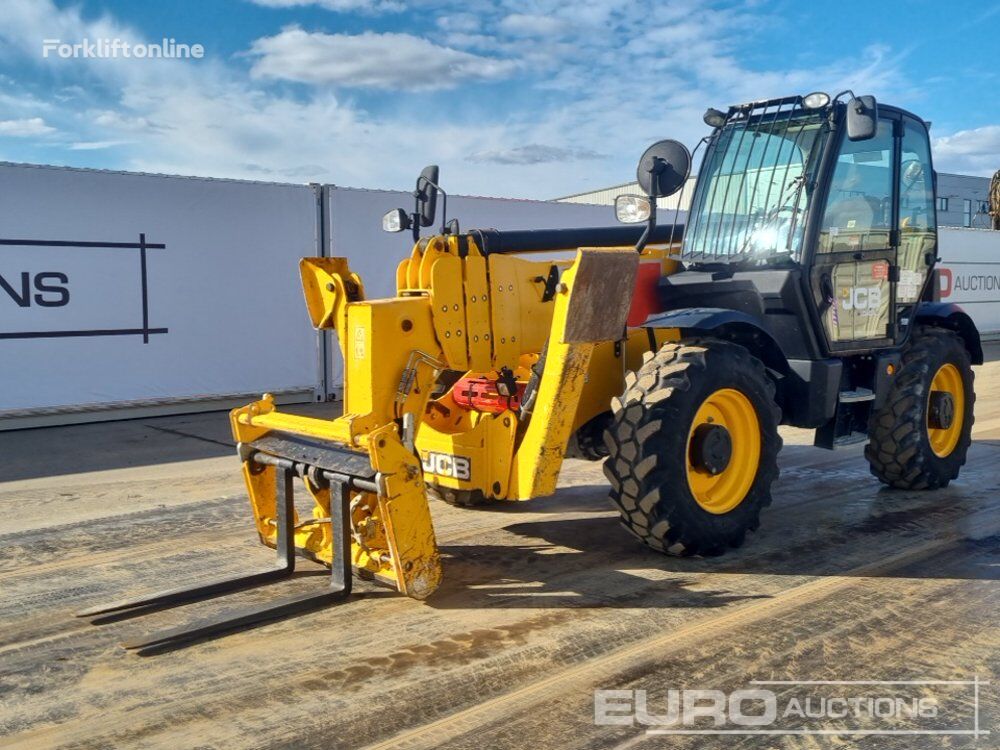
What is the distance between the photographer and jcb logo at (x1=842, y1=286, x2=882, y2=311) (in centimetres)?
594

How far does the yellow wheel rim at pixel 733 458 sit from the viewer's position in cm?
502

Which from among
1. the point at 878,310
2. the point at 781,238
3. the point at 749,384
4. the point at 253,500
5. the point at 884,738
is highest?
the point at 781,238

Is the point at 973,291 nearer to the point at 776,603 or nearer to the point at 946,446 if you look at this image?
the point at 946,446

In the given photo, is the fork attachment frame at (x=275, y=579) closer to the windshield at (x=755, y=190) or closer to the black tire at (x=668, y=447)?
the black tire at (x=668, y=447)

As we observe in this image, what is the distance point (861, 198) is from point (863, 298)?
648mm

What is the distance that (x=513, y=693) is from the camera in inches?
132

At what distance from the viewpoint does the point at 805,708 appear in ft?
10.8

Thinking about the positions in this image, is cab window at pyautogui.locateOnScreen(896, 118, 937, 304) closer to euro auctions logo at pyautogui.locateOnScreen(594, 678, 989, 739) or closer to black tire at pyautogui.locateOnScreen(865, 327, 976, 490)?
black tire at pyautogui.locateOnScreen(865, 327, 976, 490)

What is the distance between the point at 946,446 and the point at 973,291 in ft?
48.4

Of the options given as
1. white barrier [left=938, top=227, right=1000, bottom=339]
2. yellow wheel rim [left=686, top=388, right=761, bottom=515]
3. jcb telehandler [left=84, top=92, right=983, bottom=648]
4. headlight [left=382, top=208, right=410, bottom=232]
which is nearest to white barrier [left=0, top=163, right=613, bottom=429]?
jcb telehandler [left=84, top=92, right=983, bottom=648]

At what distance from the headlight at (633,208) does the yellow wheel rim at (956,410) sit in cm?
294

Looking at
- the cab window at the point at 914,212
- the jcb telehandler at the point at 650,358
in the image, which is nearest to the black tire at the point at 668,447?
the jcb telehandler at the point at 650,358

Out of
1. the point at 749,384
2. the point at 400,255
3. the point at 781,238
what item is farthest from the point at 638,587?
the point at 400,255

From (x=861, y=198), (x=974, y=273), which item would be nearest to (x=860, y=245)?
(x=861, y=198)
